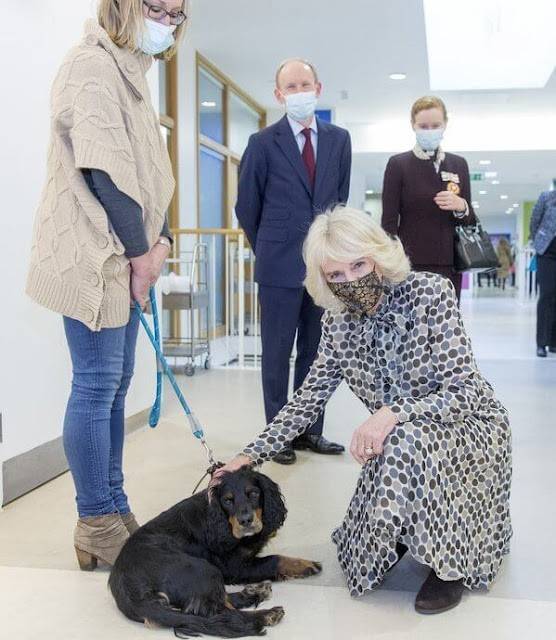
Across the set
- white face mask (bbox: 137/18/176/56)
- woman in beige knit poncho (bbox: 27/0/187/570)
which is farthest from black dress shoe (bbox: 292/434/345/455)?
white face mask (bbox: 137/18/176/56)

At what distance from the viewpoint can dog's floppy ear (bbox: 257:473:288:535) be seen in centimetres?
185

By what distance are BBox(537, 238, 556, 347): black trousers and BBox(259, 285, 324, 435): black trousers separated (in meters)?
3.27

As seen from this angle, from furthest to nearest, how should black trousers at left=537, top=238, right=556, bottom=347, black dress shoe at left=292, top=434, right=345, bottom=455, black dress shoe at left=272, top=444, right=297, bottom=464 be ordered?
black trousers at left=537, top=238, right=556, bottom=347 → black dress shoe at left=292, top=434, right=345, bottom=455 → black dress shoe at left=272, top=444, right=297, bottom=464

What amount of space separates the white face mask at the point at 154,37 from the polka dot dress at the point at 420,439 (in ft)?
2.73

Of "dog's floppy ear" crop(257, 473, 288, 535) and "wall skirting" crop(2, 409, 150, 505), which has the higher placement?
"dog's floppy ear" crop(257, 473, 288, 535)

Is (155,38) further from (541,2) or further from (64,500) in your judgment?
(541,2)

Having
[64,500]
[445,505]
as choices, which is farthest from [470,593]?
[64,500]

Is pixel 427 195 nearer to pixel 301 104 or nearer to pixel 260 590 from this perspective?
pixel 301 104

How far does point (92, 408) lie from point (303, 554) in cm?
74

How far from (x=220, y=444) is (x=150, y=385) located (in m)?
0.62

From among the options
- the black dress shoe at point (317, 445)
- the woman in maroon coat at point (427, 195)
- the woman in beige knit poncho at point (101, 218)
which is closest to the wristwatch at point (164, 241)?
the woman in beige knit poncho at point (101, 218)

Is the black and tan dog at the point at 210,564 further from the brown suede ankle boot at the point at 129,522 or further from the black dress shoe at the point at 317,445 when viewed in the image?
the black dress shoe at the point at 317,445

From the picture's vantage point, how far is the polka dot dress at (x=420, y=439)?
172cm

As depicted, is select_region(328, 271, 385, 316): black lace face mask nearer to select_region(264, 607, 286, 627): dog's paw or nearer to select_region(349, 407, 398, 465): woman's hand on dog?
select_region(349, 407, 398, 465): woman's hand on dog
